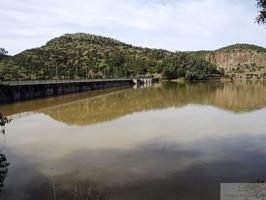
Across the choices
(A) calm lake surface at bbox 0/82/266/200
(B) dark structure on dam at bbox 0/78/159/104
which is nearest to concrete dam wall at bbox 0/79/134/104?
(B) dark structure on dam at bbox 0/78/159/104

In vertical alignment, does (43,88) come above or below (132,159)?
above

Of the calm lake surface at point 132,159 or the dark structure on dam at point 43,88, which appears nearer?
the calm lake surface at point 132,159

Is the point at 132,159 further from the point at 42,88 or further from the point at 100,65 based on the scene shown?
the point at 100,65

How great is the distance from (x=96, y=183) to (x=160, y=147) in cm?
726

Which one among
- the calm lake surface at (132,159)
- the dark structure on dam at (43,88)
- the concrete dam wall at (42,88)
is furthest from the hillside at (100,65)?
the calm lake surface at (132,159)

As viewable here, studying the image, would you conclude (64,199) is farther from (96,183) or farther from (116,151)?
(116,151)

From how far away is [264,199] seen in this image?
11.5 m

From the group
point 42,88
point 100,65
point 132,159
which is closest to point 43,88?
point 42,88

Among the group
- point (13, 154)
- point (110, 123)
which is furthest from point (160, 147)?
point (110, 123)

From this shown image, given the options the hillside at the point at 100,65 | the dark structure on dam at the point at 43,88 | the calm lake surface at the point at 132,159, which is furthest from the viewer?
the hillside at the point at 100,65

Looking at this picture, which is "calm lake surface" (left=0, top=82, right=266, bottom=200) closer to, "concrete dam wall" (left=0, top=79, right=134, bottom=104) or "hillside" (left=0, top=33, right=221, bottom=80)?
"concrete dam wall" (left=0, top=79, right=134, bottom=104)

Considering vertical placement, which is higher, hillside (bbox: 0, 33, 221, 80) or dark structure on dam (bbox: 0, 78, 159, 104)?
hillside (bbox: 0, 33, 221, 80)

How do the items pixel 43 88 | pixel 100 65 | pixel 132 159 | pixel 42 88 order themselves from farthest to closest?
pixel 100 65 → pixel 43 88 → pixel 42 88 → pixel 132 159

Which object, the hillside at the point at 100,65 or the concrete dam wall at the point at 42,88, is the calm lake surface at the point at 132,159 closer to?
the concrete dam wall at the point at 42,88
